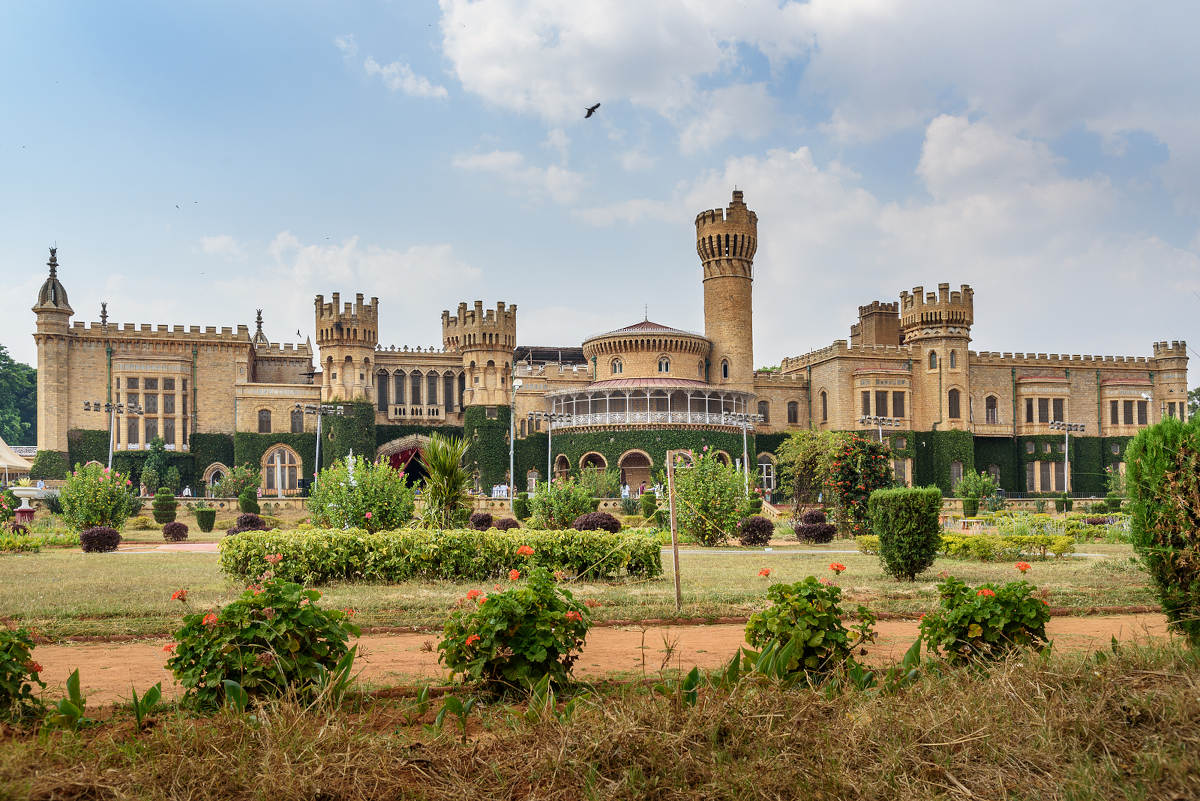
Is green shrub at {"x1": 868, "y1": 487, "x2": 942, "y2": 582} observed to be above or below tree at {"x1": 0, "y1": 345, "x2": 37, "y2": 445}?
below

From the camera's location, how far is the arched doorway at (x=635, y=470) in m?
47.5

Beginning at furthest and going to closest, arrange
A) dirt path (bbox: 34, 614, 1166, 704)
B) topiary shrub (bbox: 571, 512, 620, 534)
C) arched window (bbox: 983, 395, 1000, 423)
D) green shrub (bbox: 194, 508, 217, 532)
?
arched window (bbox: 983, 395, 1000, 423)
green shrub (bbox: 194, 508, 217, 532)
topiary shrub (bbox: 571, 512, 620, 534)
dirt path (bbox: 34, 614, 1166, 704)

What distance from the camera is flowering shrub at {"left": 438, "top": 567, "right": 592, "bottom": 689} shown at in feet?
20.4

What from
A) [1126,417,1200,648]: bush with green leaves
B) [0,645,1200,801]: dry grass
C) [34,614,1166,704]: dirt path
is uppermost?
[1126,417,1200,648]: bush with green leaves

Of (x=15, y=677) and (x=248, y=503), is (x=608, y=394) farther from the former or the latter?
(x=15, y=677)

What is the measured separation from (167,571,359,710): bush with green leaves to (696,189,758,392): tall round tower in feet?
152

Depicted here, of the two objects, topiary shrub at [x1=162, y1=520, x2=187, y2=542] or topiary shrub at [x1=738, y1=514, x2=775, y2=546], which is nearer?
topiary shrub at [x1=738, y1=514, x2=775, y2=546]

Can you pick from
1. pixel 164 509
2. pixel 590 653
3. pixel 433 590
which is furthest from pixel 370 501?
pixel 164 509

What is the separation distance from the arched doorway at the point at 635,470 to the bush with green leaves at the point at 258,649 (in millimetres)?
41308

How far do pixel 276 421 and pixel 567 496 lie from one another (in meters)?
26.1

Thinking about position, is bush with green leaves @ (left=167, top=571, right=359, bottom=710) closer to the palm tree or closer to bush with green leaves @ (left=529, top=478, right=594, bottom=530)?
the palm tree

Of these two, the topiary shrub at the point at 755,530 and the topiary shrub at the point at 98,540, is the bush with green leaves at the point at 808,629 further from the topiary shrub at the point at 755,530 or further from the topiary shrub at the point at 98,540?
the topiary shrub at the point at 98,540

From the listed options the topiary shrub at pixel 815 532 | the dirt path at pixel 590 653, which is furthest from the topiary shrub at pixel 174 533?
the dirt path at pixel 590 653

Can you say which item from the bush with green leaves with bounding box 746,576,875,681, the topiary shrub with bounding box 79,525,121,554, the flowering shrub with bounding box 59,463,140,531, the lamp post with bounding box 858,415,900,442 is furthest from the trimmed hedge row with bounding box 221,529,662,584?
the lamp post with bounding box 858,415,900,442
